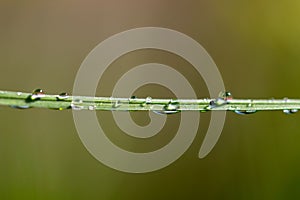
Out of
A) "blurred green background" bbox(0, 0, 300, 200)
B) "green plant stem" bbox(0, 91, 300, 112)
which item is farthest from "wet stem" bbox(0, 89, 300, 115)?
"blurred green background" bbox(0, 0, 300, 200)

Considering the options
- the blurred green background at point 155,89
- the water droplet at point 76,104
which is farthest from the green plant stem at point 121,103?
the blurred green background at point 155,89

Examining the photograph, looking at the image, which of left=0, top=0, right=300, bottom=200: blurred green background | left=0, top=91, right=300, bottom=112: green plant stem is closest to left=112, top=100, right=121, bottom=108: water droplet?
left=0, top=91, right=300, bottom=112: green plant stem

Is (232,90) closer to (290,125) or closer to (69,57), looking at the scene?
(290,125)

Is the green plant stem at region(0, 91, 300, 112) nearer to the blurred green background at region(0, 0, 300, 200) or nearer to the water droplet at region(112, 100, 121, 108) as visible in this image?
the water droplet at region(112, 100, 121, 108)

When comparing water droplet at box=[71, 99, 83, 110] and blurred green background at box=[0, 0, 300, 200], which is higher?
blurred green background at box=[0, 0, 300, 200]

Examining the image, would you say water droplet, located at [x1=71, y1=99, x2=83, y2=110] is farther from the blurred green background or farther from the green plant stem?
the blurred green background

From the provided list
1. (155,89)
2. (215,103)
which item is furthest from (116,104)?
(155,89)

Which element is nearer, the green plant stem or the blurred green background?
the green plant stem
